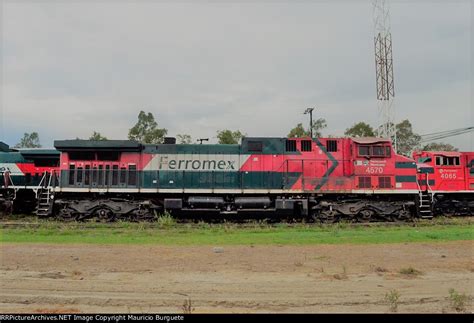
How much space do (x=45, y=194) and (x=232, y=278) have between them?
49.7 feet

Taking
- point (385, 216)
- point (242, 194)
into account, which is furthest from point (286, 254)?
point (385, 216)

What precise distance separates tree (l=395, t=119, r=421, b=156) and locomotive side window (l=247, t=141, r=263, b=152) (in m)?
48.7

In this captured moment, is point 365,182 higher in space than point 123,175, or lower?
lower

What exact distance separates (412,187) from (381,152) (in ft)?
6.86

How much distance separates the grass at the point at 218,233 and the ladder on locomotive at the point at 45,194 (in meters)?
0.90

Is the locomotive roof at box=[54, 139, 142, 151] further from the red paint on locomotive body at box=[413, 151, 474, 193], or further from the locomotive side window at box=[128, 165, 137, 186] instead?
the red paint on locomotive body at box=[413, 151, 474, 193]

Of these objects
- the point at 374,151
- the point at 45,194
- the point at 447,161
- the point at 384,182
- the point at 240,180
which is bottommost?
the point at 45,194

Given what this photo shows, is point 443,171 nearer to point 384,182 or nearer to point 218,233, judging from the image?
point 384,182

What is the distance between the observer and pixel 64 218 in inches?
720

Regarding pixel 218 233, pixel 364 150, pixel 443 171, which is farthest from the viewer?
pixel 443 171

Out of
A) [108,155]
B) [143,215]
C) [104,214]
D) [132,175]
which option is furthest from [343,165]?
[104,214]

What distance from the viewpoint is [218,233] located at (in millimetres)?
14250

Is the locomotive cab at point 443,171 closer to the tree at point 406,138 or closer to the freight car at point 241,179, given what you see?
the freight car at point 241,179

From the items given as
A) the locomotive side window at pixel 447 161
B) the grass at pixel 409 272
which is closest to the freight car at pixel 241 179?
the locomotive side window at pixel 447 161
